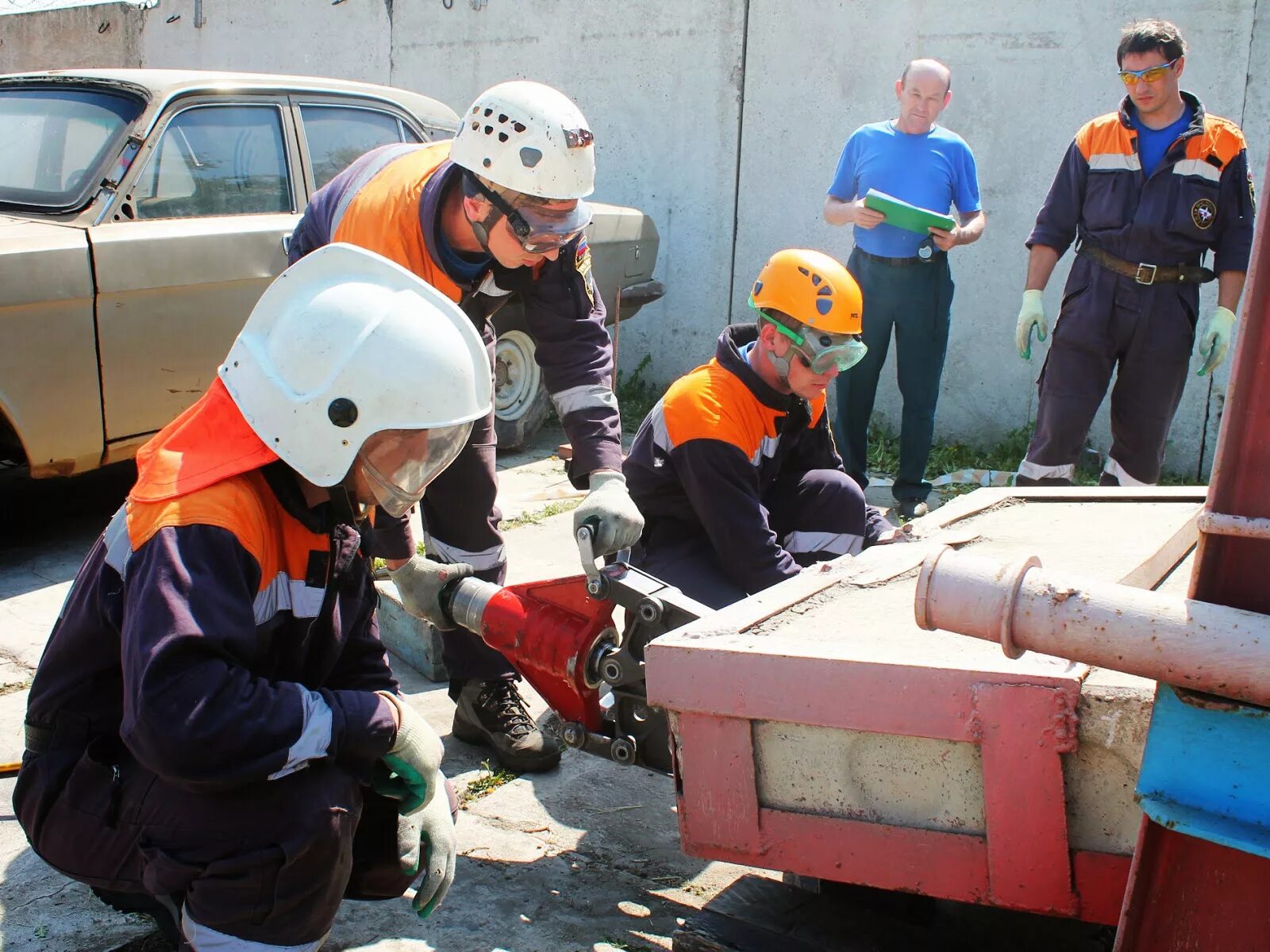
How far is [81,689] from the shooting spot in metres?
1.91

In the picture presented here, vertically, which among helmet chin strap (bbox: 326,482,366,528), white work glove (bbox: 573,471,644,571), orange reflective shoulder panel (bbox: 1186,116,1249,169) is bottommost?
white work glove (bbox: 573,471,644,571)

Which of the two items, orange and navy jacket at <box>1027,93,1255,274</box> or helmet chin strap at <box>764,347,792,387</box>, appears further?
orange and navy jacket at <box>1027,93,1255,274</box>

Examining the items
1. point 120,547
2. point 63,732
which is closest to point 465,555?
point 63,732

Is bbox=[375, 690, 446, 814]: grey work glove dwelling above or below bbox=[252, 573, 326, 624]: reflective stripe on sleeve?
below

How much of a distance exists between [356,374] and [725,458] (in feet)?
4.38

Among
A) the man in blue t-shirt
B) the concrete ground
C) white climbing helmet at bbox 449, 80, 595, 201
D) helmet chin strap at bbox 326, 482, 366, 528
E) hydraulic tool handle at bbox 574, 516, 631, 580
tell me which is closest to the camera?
helmet chin strap at bbox 326, 482, 366, 528

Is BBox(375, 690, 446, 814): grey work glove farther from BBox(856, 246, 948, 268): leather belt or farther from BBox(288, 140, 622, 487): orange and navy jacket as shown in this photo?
BBox(856, 246, 948, 268): leather belt

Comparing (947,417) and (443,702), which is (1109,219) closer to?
(947,417)

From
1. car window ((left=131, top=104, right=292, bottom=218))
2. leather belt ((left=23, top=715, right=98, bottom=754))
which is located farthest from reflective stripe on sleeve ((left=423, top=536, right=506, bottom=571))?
car window ((left=131, top=104, right=292, bottom=218))

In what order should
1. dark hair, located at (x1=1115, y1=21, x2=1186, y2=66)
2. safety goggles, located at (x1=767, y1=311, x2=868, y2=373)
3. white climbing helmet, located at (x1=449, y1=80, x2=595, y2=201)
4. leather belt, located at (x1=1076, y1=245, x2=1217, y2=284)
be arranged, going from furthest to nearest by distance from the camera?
leather belt, located at (x1=1076, y1=245, x2=1217, y2=284), dark hair, located at (x1=1115, y1=21, x2=1186, y2=66), safety goggles, located at (x1=767, y1=311, x2=868, y2=373), white climbing helmet, located at (x1=449, y1=80, x2=595, y2=201)

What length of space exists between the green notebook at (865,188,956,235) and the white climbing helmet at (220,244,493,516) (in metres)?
3.58

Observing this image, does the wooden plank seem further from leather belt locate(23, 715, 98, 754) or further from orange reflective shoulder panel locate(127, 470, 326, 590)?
leather belt locate(23, 715, 98, 754)

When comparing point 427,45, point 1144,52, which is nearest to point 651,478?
point 1144,52

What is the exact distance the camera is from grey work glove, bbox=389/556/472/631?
2.60m
